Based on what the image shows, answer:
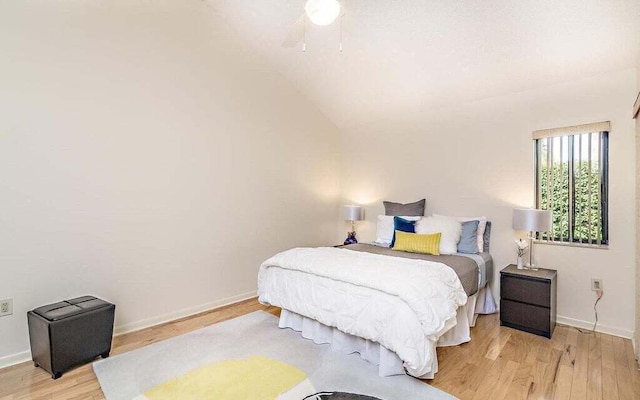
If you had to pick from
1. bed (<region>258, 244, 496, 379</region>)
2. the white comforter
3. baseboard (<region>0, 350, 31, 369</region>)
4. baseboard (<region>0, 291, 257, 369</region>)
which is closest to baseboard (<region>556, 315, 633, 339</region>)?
bed (<region>258, 244, 496, 379</region>)

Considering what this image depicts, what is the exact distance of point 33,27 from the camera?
252 centimetres

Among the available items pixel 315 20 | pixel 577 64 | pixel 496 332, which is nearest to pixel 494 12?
pixel 577 64

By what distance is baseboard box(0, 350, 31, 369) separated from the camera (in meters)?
2.39

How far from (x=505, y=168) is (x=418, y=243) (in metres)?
1.32

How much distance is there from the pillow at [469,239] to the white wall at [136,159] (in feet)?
7.28

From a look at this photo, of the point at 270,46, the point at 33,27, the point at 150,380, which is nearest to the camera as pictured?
the point at 150,380

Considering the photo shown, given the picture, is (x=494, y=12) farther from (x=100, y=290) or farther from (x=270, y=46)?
(x=100, y=290)

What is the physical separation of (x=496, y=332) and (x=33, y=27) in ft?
15.2

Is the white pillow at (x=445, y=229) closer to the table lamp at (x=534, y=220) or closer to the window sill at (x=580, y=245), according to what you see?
the table lamp at (x=534, y=220)

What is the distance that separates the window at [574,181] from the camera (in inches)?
122

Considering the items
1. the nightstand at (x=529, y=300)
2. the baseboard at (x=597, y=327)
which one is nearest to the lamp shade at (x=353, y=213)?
A: the nightstand at (x=529, y=300)

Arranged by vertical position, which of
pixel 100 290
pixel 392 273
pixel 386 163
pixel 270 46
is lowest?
pixel 100 290

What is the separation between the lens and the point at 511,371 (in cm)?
234

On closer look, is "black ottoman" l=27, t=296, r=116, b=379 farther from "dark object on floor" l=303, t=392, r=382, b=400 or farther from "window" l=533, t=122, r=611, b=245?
"window" l=533, t=122, r=611, b=245
